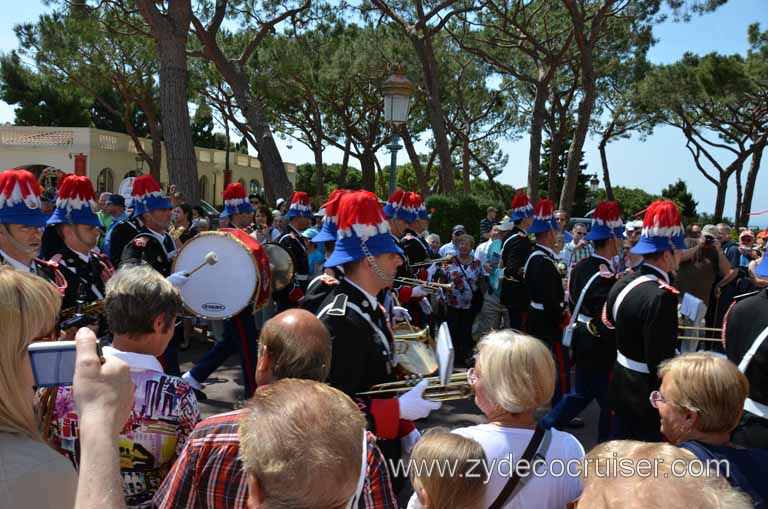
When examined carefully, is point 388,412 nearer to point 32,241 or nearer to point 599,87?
point 32,241

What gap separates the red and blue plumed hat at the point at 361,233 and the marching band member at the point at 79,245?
2.16m

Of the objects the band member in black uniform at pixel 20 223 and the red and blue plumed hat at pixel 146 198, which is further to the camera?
the red and blue plumed hat at pixel 146 198

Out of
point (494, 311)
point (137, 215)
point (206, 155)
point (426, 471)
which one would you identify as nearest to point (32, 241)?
point (137, 215)

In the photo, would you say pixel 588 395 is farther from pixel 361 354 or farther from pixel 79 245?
pixel 79 245

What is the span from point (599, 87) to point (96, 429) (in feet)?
91.4

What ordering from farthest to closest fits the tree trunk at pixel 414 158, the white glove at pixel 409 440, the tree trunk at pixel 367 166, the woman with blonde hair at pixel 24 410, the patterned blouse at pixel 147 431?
the tree trunk at pixel 367 166 < the tree trunk at pixel 414 158 < the white glove at pixel 409 440 < the patterned blouse at pixel 147 431 < the woman with blonde hair at pixel 24 410

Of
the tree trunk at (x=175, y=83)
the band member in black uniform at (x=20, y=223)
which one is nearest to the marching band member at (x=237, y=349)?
the band member in black uniform at (x=20, y=223)

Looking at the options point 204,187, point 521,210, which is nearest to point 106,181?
point 204,187

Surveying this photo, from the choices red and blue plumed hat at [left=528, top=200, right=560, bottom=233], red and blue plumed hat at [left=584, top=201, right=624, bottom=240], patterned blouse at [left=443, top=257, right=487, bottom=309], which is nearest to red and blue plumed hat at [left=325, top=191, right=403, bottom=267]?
red and blue plumed hat at [left=584, top=201, right=624, bottom=240]

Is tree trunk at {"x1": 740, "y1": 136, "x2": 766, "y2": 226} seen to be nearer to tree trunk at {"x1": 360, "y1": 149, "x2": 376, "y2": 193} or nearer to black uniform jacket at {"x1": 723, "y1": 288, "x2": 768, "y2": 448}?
tree trunk at {"x1": 360, "y1": 149, "x2": 376, "y2": 193}

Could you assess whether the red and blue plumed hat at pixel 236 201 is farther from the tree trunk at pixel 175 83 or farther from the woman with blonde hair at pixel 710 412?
the woman with blonde hair at pixel 710 412

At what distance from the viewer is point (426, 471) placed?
2.02m

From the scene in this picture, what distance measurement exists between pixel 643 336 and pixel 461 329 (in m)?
4.60

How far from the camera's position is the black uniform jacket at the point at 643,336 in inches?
154
